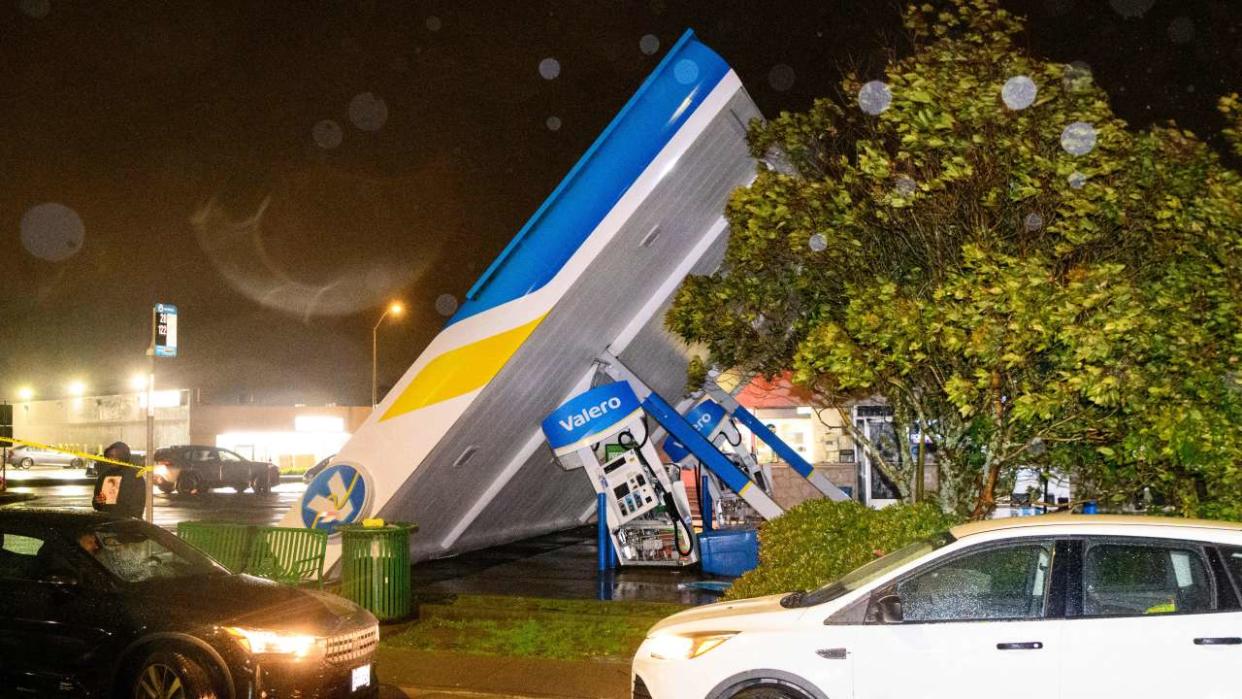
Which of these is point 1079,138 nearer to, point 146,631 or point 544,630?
point 544,630

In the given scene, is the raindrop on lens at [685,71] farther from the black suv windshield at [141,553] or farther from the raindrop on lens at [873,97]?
the black suv windshield at [141,553]

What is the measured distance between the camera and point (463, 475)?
1334 centimetres

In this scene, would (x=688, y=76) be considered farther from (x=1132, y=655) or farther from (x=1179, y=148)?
(x=1132, y=655)

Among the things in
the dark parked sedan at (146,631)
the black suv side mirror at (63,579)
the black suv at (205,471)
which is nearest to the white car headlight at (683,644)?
the dark parked sedan at (146,631)

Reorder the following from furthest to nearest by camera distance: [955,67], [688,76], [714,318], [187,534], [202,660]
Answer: [688,76] < [187,534] < [714,318] < [955,67] < [202,660]

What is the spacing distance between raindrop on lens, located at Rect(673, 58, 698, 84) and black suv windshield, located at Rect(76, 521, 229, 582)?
779 centimetres

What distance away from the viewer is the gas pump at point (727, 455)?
53.1 feet

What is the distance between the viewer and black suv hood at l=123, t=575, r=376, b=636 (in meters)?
6.42

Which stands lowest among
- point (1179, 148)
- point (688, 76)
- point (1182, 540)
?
point (1182, 540)

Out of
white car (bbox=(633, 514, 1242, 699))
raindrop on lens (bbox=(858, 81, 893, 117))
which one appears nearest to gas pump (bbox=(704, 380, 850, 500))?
raindrop on lens (bbox=(858, 81, 893, 117))

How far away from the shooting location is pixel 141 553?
7.34 meters

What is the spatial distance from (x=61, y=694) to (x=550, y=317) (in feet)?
22.4

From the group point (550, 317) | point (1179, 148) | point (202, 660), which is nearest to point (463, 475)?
point (550, 317)

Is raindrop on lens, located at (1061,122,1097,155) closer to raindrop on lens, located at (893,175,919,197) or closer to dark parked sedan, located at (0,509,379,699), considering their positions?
raindrop on lens, located at (893,175,919,197)
